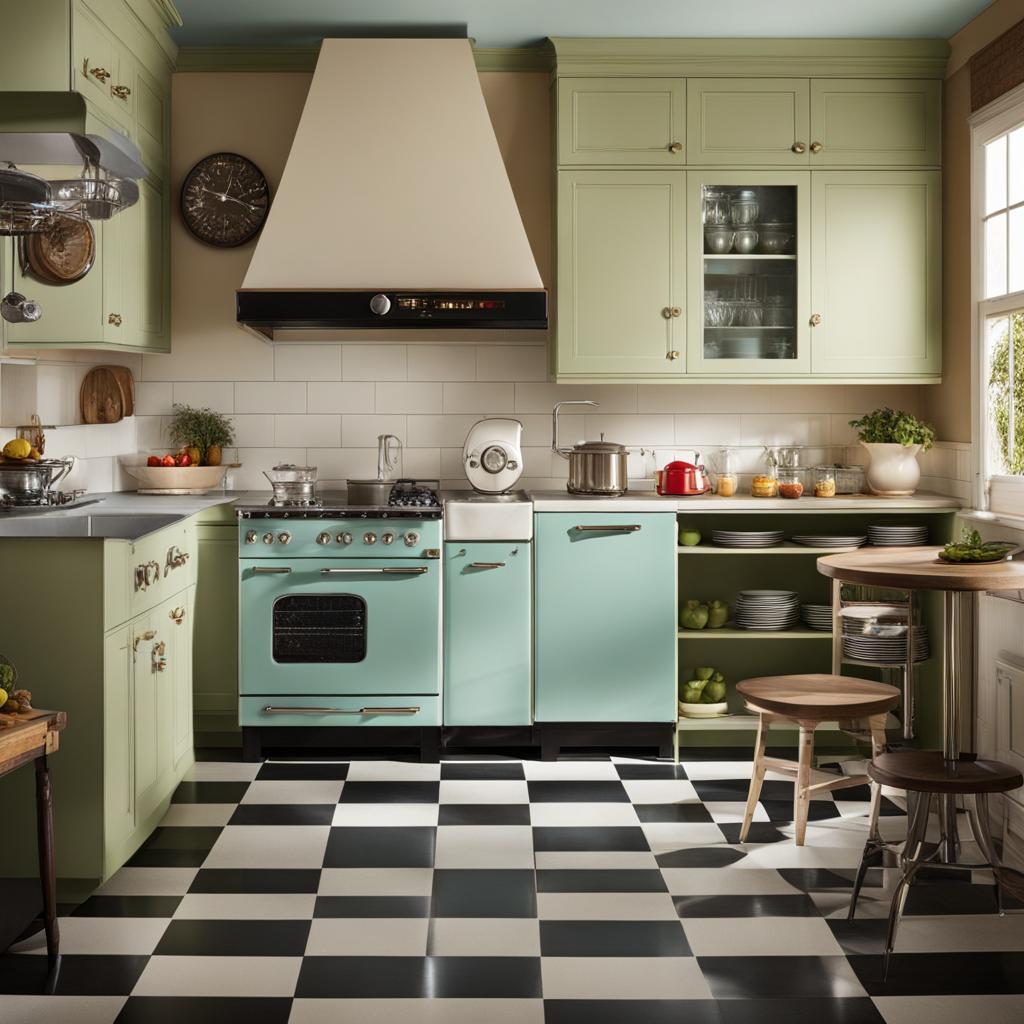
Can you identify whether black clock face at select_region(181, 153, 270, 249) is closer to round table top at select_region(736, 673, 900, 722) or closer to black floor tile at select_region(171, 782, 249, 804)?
black floor tile at select_region(171, 782, 249, 804)

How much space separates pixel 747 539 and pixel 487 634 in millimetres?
1075

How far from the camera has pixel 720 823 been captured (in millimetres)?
3711

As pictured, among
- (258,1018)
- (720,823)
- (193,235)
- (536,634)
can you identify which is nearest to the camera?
(258,1018)

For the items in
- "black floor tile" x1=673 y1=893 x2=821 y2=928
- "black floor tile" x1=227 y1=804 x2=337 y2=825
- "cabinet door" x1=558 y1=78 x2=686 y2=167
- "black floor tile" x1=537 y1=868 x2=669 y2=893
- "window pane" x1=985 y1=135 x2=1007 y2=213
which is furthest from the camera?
"cabinet door" x1=558 y1=78 x2=686 y2=167

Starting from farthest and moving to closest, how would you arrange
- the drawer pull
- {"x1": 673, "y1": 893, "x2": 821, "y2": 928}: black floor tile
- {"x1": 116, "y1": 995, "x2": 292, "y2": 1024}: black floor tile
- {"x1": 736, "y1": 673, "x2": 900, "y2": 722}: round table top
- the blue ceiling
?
the drawer pull → the blue ceiling → {"x1": 736, "y1": 673, "x2": 900, "y2": 722}: round table top → {"x1": 673, "y1": 893, "x2": 821, "y2": 928}: black floor tile → {"x1": 116, "y1": 995, "x2": 292, "y2": 1024}: black floor tile

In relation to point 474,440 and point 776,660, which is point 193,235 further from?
point 776,660

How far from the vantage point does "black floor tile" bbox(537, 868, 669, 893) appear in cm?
317

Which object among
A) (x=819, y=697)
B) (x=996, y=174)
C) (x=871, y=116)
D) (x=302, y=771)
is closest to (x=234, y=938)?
(x=302, y=771)

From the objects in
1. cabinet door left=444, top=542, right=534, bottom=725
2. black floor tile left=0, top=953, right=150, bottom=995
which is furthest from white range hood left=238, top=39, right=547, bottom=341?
black floor tile left=0, top=953, right=150, bottom=995

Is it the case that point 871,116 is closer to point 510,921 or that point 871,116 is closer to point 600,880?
point 600,880

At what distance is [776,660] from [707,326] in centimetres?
147

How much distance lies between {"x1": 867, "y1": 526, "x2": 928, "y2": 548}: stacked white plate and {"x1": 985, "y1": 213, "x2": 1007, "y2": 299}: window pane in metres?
0.92

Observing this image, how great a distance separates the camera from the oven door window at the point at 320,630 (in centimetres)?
441

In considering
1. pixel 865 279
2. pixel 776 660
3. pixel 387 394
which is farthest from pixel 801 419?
pixel 387 394
